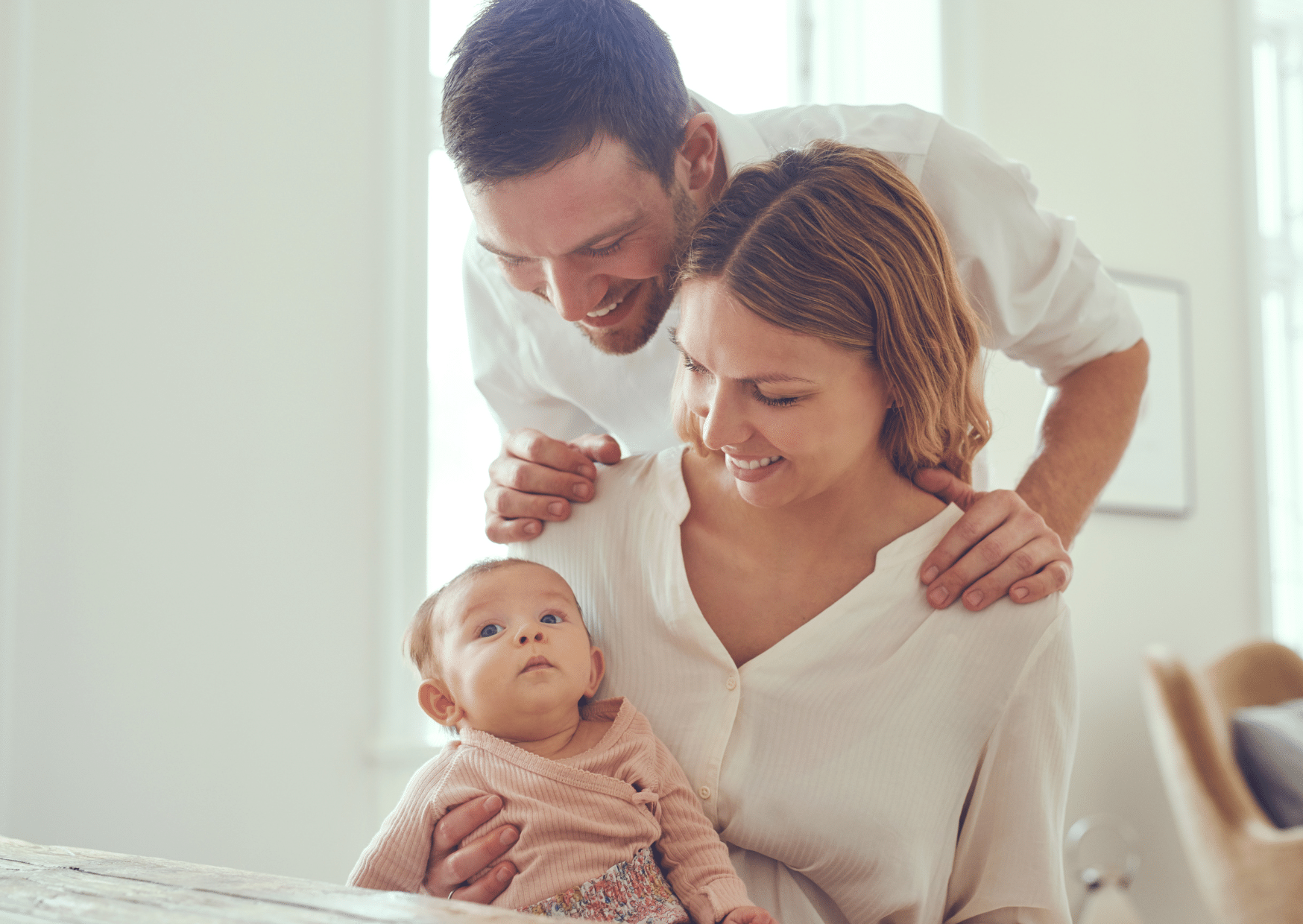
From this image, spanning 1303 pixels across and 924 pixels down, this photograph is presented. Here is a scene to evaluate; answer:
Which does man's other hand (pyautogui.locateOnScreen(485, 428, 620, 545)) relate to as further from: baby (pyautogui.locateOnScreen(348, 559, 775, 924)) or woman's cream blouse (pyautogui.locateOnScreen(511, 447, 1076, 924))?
woman's cream blouse (pyautogui.locateOnScreen(511, 447, 1076, 924))

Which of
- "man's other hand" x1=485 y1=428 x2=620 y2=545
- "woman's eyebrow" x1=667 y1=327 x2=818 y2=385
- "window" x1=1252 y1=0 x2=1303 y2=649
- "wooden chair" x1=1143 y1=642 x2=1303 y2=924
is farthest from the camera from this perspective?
"window" x1=1252 y1=0 x2=1303 y2=649

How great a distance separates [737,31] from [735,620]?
309 centimetres

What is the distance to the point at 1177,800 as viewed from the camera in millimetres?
3461

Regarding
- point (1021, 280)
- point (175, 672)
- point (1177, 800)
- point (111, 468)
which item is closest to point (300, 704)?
point (175, 672)

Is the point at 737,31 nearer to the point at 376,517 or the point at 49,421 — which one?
the point at 376,517

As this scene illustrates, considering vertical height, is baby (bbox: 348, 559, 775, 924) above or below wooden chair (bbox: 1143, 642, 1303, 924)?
above

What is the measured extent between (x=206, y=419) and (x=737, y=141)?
1523 millimetres

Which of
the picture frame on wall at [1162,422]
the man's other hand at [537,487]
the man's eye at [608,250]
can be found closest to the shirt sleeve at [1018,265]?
the man's eye at [608,250]

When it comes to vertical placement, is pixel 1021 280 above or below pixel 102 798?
above

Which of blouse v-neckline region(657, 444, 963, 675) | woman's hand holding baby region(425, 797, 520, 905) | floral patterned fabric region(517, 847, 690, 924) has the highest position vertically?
blouse v-neckline region(657, 444, 963, 675)

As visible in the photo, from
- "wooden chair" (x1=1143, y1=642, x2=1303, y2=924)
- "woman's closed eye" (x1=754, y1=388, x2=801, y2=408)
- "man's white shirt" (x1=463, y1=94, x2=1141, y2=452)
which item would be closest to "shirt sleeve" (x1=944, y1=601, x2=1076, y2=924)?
"woman's closed eye" (x1=754, y1=388, x2=801, y2=408)

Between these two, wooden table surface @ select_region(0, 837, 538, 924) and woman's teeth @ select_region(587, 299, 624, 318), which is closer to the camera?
wooden table surface @ select_region(0, 837, 538, 924)

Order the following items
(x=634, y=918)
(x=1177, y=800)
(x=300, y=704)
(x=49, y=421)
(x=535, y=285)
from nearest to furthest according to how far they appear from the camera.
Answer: (x=634, y=918), (x=535, y=285), (x=49, y=421), (x=300, y=704), (x=1177, y=800)

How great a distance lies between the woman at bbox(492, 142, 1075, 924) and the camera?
1.28 metres
